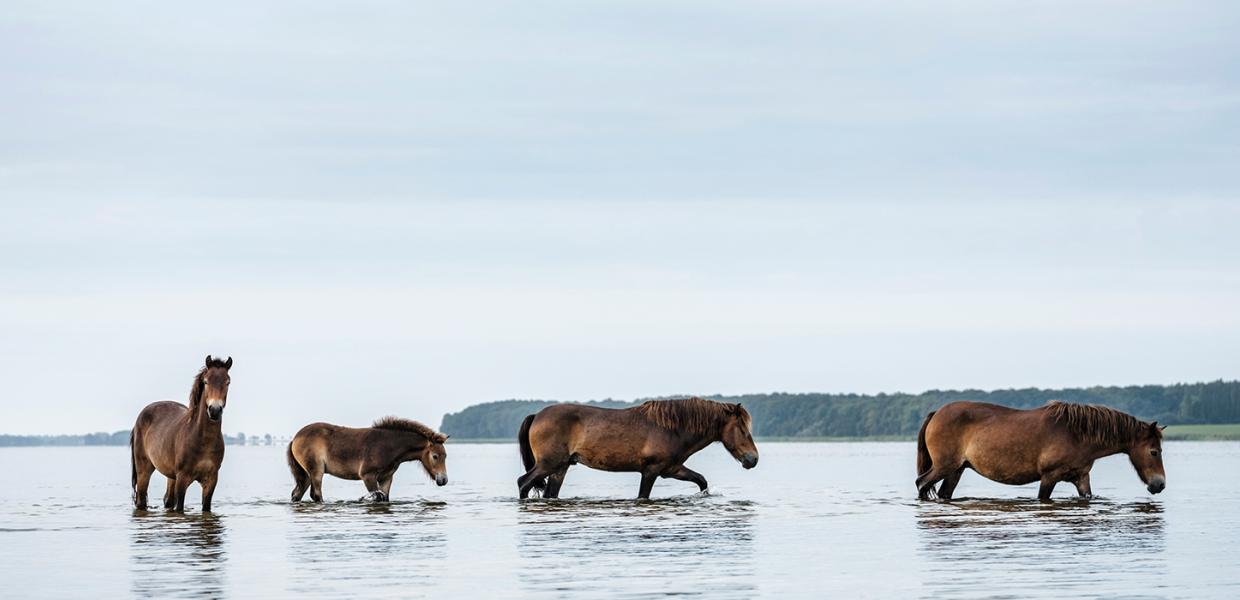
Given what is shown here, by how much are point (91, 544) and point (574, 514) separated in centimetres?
630

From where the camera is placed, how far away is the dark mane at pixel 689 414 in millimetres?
22953

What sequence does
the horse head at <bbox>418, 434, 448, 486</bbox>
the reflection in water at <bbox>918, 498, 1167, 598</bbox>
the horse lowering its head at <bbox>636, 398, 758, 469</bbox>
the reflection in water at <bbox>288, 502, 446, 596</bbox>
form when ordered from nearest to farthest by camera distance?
1. the reflection in water at <bbox>918, 498, 1167, 598</bbox>
2. the reflection in water at <bbox>288, 502, 446, 596</bbox>
3. the horse head at <bbox>418, 434, 448, 486</bbox>
4. the horse lowering its head at <bbox>636, 398, 758, 469</bbox>

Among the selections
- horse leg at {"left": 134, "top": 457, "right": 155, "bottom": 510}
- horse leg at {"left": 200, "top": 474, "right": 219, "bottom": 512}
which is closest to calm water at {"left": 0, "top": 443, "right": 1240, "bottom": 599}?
horse leg at {"left": 200, "top": 474, "right": 219, "bottom": 512}

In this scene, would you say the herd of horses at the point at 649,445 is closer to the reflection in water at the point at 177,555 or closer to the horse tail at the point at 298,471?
the horse tail at the point at 298,471

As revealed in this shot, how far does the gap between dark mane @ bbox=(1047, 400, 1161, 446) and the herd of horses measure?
0.01 meters

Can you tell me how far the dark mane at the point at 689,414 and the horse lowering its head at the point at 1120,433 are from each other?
464 cm

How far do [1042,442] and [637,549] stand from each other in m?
8.67

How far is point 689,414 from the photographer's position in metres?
23.0

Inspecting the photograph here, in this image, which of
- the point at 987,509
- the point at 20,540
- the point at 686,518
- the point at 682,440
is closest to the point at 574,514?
the point at 686,518

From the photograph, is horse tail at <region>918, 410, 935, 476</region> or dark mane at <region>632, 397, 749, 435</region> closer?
horse tail at <region>918, 410, 935, 476</region>

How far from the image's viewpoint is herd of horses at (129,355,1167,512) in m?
20.9

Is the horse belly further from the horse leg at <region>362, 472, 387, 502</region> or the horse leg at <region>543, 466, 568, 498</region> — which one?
the horse leg at <region>362, 472, 387, 502</region>

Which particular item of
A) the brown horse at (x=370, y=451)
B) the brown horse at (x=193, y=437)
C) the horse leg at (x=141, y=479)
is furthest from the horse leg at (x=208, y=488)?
the brown horse at (x=370, y=451)

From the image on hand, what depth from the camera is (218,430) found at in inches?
752
